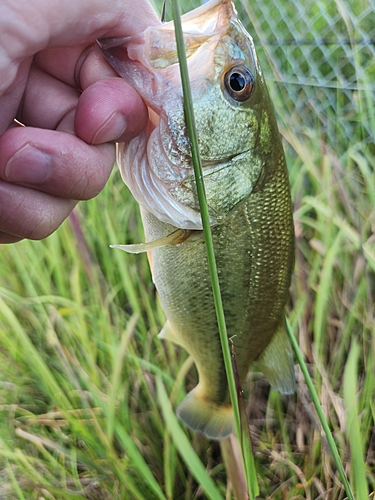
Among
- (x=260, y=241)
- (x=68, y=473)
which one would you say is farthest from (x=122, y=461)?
(x=260, y=241)

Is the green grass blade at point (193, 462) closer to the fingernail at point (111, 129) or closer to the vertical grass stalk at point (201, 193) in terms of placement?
the vertical grass stalk at point (201, 193)

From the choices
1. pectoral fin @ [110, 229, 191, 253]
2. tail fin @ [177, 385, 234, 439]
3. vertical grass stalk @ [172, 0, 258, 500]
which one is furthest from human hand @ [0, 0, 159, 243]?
tail fin @ [177, 385, 234, 439]

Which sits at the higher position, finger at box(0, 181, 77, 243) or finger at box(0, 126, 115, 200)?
finger at box(0, 126, 115, 200)

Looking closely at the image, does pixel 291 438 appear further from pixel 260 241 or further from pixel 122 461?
pixel 260 241

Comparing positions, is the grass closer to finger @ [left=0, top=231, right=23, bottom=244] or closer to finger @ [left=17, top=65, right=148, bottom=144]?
finger @ [left=0, top=231, right=23, bottom=244]

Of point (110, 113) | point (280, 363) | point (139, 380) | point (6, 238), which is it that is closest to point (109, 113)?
point (110, 113)

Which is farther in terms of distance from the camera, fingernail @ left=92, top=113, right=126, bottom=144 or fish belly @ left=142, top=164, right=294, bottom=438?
fish belly @ left=142, top=164, right=294, bottom=438

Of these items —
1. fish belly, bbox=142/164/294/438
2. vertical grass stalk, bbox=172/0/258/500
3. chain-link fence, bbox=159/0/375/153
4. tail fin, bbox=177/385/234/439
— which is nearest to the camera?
vertical grass stalk, bbox=172/0/258/500
